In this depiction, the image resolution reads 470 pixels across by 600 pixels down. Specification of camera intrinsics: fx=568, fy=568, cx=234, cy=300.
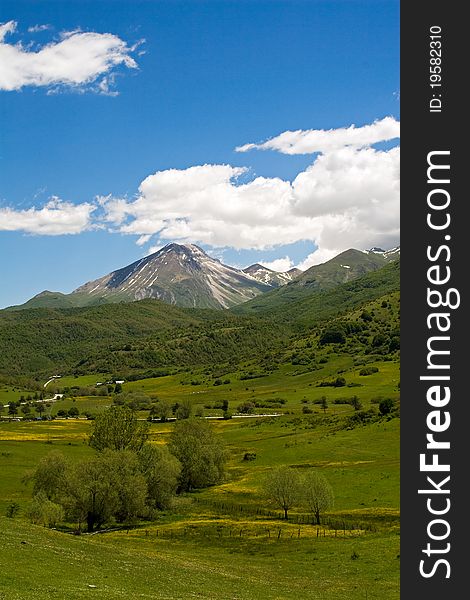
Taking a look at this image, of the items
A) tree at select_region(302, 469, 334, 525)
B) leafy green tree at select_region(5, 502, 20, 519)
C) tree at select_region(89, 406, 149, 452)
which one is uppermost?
tree at select_region(89, 406, 149, 452)

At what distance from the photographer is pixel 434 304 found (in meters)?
17.0

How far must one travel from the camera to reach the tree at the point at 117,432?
9688 cm

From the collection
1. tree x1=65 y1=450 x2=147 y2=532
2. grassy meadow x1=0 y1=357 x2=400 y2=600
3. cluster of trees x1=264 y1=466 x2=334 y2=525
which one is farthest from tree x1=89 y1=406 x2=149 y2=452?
cluster of trees x1=264 y1=466 x2=334 y2=525

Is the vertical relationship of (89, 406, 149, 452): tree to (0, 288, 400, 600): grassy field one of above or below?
above

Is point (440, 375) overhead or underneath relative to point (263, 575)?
overhead

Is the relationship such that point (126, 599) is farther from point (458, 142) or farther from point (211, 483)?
point (211, 483)

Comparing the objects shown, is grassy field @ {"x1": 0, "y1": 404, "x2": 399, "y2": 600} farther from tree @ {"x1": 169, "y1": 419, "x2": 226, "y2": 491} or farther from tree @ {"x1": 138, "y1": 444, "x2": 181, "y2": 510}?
tree @ {"x1": 169, "y1": 419, "x2": 226, "y2": 491}

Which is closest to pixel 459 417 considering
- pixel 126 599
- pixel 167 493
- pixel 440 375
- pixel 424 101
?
pixel 440 375

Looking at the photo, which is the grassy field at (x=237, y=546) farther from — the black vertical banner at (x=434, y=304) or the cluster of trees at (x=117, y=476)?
the black vertical banner at (x=434, y=304)

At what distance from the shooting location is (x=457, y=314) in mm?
16859

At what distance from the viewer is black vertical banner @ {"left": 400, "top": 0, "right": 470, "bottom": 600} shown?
16.4 m

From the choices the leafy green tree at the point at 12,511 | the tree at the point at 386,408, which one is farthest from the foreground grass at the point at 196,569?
the tree at the point at 386,408

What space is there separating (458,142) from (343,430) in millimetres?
148917

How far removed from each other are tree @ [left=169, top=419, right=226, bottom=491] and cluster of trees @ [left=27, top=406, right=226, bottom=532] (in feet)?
0.62
